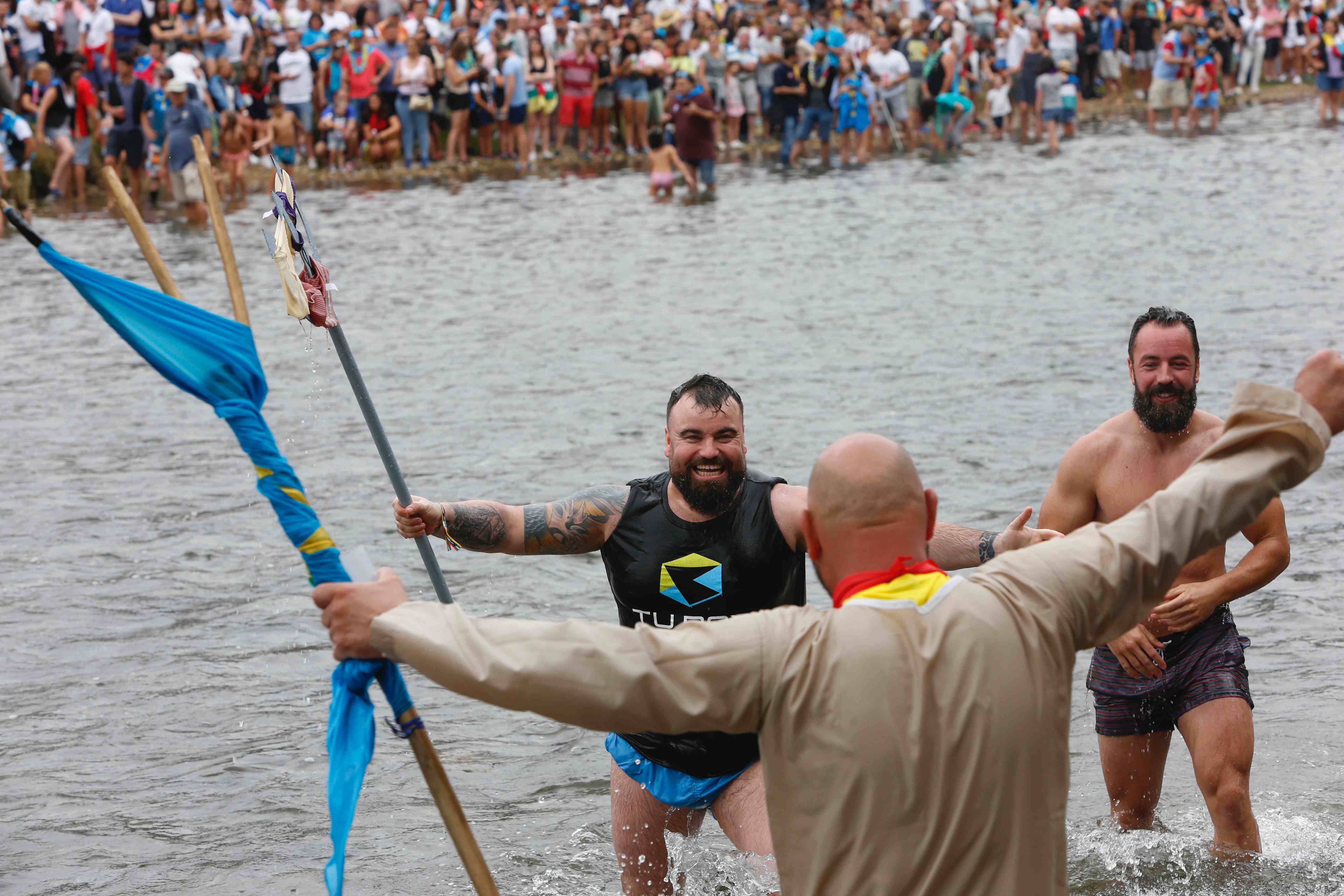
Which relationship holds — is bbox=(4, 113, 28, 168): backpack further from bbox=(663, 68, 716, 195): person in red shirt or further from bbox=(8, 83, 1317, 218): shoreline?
bbox=(663, 68, 716, 195): person in red shirt

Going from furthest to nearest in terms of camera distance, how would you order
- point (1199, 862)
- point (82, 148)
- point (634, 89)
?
point (634, 89)
point (82, 148)
point (1199, 862)

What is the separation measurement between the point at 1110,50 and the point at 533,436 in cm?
2617

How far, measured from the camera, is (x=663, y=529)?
496cm

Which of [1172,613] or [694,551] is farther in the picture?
[1172,613]

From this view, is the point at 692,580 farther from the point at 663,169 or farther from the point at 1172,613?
the point at 663,169

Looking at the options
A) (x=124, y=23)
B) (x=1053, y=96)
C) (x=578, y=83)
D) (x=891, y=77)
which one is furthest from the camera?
(x=891, y=77)

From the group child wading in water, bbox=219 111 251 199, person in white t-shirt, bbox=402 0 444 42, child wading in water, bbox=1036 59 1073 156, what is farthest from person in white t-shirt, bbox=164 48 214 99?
child wading in water, bbox=1036 59 1073 156

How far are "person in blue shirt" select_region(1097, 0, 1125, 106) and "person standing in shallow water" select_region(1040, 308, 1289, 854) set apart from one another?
30378mm

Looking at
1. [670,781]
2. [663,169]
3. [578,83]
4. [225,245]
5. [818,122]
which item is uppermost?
[578,83]

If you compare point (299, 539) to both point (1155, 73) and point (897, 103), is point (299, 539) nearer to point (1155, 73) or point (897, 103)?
point (897, 103)

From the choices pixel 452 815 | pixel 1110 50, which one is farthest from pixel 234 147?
pixel 452 815

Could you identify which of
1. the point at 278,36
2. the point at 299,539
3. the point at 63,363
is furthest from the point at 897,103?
the point at 299,539

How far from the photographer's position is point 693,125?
78.5ft

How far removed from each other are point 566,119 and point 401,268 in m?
10.4
